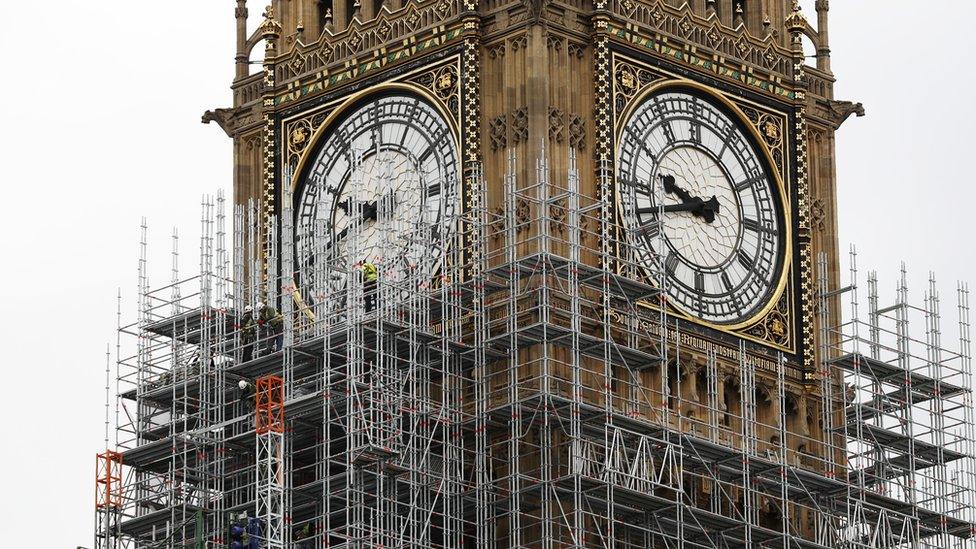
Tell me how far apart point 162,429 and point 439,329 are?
4719mm

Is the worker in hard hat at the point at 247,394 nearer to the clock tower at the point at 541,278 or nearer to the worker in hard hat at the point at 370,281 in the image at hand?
the clock tower at the point at 541,278

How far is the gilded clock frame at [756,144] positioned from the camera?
6994cm

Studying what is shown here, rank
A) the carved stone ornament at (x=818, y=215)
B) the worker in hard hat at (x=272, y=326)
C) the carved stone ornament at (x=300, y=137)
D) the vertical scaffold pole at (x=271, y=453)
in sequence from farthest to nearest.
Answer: the carved stone ornament at (x=818, y=215) → the carved stone ornament at (x=300, y=137) → the worker in hard hat at (x=272, y=326) → the vertical scaffold pole at (x=271, y=453)

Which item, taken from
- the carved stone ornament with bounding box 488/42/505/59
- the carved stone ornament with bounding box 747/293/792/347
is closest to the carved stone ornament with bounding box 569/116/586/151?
the carved stone ornament with bounding box 488/42/505/59

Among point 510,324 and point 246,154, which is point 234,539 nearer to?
point 510,324

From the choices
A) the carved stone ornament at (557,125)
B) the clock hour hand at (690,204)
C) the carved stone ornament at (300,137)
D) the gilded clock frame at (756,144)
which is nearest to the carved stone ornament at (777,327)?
the gilded clock frame at (756,144)

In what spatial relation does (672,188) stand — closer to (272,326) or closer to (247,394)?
(272,326)

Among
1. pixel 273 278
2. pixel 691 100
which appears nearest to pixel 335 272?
pixel 273 278

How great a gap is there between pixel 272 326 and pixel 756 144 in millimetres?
9079

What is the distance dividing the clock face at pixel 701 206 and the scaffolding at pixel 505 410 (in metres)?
0.66

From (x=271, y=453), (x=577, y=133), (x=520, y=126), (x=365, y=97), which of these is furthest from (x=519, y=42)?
(x=271, y=453)

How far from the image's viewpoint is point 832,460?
71.0 m

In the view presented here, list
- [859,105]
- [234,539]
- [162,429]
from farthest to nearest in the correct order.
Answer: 1. [859,105]
2. [162,429]
3. [234,539]

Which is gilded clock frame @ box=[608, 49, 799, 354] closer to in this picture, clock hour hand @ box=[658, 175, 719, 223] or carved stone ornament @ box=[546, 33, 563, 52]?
carved stone ornament @ box=[546, 33, 563, 52]
